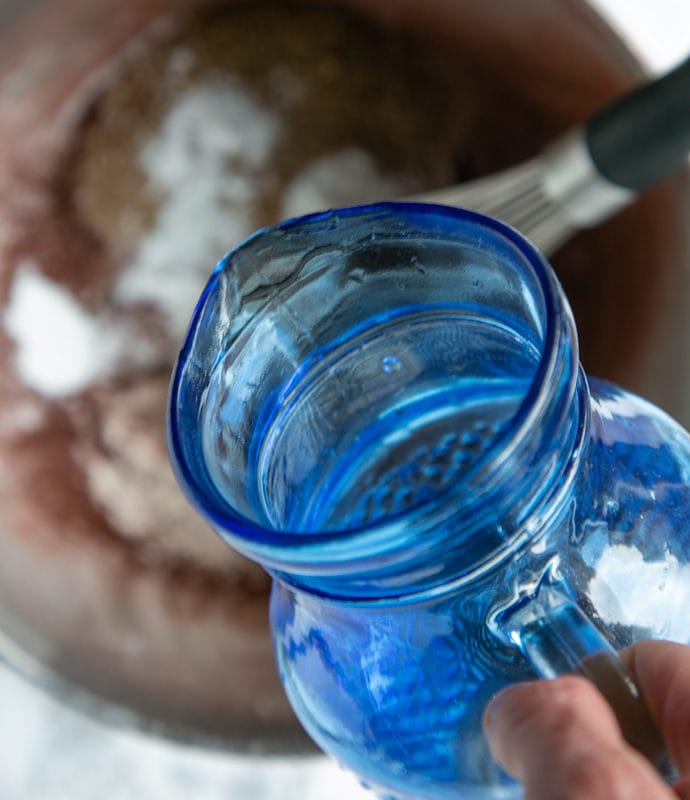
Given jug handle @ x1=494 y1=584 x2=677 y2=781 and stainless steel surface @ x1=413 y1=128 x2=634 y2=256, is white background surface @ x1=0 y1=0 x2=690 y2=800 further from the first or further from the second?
jug handle @ x1=494 y1=584 x2=677 y2=781

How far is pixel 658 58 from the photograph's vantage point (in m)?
0.40

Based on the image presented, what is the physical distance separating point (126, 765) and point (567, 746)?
12.1 inches

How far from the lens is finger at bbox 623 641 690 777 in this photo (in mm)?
174

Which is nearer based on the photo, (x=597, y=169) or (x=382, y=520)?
(x=382, y=520)

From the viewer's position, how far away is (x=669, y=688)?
7.0 inches

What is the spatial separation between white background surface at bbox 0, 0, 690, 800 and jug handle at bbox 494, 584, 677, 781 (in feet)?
0.77

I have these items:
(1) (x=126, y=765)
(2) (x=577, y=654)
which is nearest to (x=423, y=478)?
(2) (x=577, y=654)

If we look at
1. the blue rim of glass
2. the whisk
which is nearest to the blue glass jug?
the blue rim of glass

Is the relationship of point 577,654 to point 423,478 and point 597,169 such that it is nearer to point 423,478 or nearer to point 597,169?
point 423,478

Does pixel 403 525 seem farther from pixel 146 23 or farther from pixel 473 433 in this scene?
pixel 146 23

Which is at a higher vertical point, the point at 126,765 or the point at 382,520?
the point at 382,520

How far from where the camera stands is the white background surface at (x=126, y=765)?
41cm

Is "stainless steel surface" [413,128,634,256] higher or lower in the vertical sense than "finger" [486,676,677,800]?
lower

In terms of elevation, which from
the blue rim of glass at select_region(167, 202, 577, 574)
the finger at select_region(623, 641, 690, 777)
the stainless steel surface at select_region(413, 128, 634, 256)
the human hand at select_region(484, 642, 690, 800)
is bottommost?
the stainless steel surface at select_region(413, 128, 634, 256)
